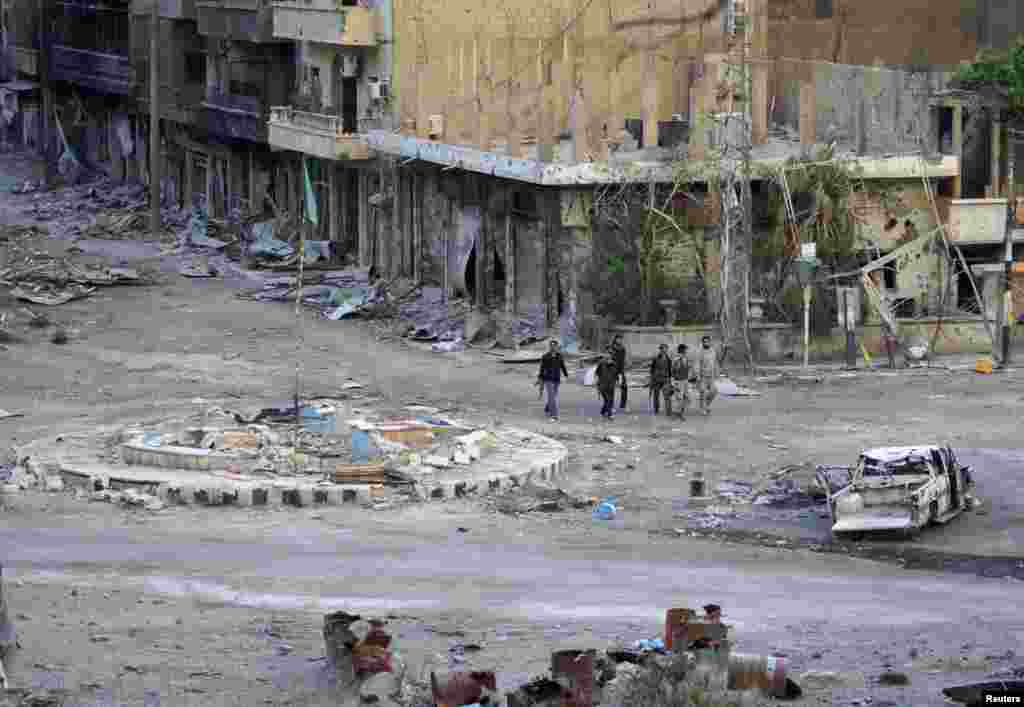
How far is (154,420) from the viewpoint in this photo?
2980cm

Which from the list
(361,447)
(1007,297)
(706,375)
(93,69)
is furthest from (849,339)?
(93,69)

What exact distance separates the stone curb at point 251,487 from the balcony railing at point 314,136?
61.8ft

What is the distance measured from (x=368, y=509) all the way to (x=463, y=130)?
664 inches

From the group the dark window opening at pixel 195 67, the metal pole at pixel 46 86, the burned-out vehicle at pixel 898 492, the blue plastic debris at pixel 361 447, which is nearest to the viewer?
the burned-out vehicle at pixel 898 492

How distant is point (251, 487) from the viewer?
25125 mm

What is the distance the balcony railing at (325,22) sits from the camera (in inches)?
1785

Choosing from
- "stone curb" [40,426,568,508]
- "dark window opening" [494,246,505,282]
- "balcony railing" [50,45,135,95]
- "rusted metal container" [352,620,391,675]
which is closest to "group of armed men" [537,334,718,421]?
"stone curb" [40,426,568,508]

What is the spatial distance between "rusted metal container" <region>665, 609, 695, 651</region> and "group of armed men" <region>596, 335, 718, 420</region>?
39.3 feet

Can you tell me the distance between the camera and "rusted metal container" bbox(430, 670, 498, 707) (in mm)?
16906

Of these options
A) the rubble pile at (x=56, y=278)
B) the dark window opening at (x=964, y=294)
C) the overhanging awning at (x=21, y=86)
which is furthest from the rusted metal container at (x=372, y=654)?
the overhanging awning at (x=21, y=86)

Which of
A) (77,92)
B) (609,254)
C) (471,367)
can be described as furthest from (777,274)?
(77,92)

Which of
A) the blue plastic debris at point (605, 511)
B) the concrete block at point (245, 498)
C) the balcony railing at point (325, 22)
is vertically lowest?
the blue plastic debris at point (605, 511)

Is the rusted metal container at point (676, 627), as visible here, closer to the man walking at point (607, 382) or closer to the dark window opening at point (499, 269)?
the man walking at point (607, 382)

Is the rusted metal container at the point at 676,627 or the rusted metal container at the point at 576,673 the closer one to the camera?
the rusted metal container at the point at 576,673
